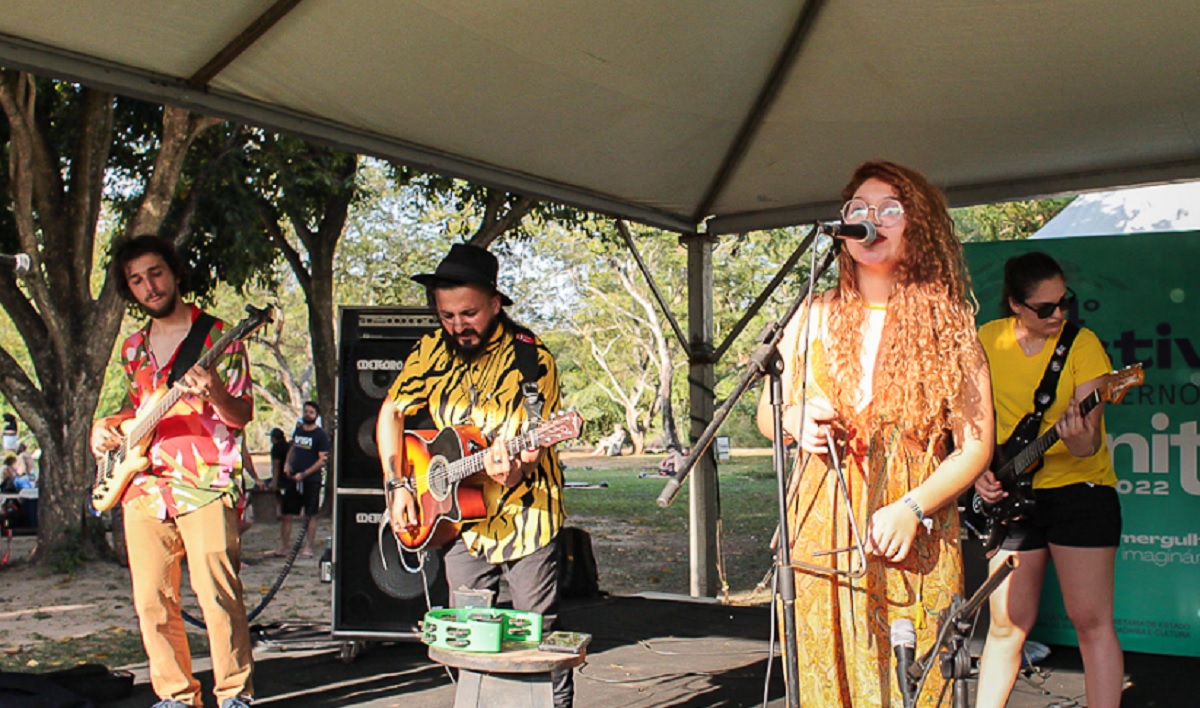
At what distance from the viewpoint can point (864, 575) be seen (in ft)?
7.62

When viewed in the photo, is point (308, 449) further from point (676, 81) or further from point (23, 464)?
point (23, 464)

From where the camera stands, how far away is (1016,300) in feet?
12.8

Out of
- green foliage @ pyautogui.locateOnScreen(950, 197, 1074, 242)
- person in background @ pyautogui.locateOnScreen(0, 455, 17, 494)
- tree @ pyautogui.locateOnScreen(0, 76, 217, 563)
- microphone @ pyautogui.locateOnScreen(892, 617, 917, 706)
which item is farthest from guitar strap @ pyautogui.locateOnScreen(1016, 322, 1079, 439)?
green foliage @ pyautogui.locateOnScreen(950, 197, 1074, 242)

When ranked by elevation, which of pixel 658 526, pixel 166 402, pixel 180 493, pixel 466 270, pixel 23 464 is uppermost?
pixel 466 270

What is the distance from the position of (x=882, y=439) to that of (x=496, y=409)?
1552 mm

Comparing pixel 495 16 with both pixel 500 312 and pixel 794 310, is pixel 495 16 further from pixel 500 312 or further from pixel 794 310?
pixel 794 310

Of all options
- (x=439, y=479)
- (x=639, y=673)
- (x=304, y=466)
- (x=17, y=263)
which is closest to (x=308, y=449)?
(x=304, y=466)

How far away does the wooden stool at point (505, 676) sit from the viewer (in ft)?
9.62

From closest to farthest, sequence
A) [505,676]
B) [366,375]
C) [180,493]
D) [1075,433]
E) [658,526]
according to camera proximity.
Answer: [505,676]
[1075,433]
[180,493]
[366,375]
[658,526]

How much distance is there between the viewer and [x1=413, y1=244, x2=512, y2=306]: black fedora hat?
357cm

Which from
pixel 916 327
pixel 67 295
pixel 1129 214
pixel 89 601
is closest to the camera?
pixel 916 327

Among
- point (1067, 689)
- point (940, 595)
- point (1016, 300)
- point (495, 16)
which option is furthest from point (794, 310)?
point (1067, 689)

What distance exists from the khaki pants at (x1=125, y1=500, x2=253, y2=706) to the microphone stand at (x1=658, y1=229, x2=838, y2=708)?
7.96 feet

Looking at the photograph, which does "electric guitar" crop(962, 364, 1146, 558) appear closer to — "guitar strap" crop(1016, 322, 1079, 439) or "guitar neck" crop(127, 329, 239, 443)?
"guitar strap" crop(1016, 322, 1079, 439)
